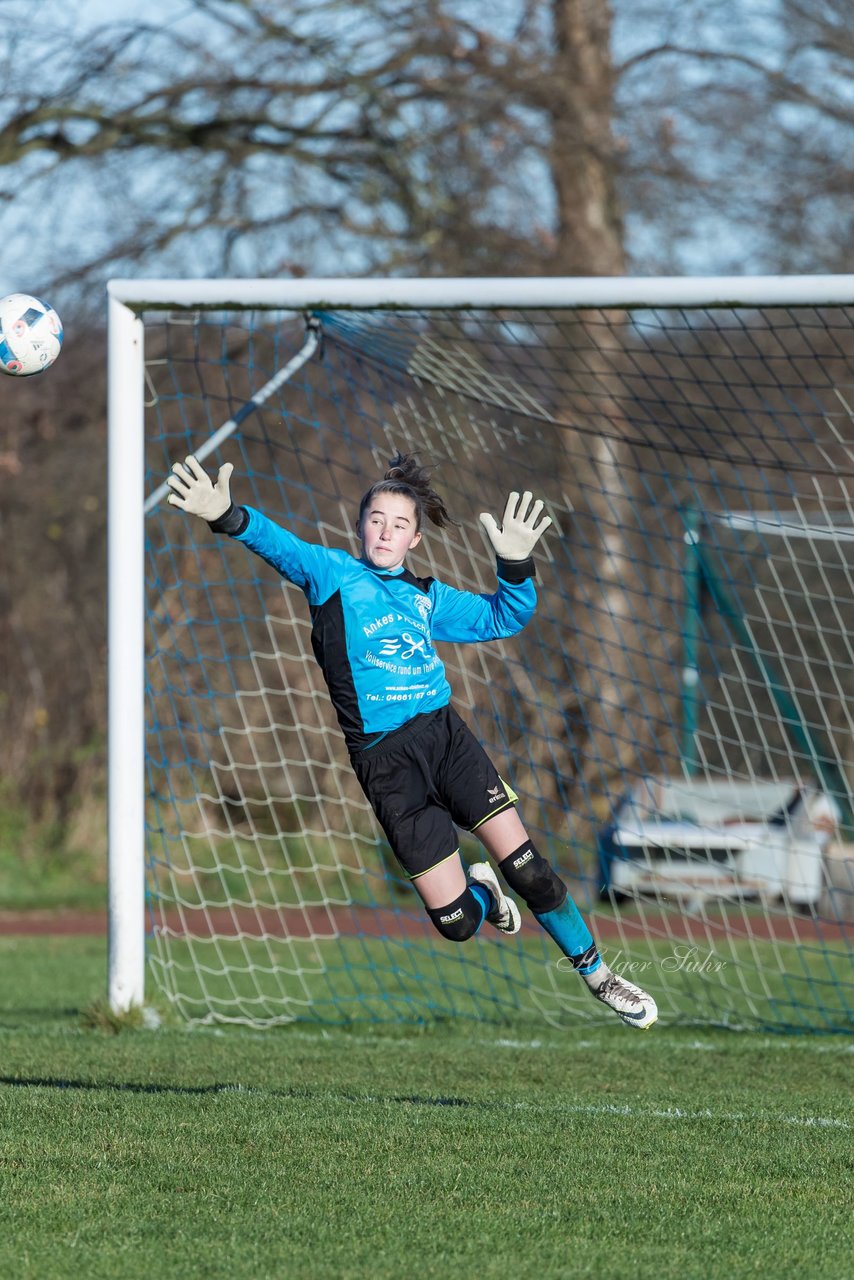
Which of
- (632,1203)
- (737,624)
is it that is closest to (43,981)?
(632,1203)

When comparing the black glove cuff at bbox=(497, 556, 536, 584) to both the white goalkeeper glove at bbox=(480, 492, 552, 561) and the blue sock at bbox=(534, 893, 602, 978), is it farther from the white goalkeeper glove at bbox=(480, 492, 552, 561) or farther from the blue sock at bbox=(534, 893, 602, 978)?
the blue sock at bbox=(534, 893, 602, 978)

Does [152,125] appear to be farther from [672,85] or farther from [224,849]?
[224,849]

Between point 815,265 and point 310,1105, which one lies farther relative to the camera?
point 815,265

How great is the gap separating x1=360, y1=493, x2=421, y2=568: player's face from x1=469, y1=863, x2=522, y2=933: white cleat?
1119 millimetres

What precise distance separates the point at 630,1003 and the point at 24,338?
3.17 m

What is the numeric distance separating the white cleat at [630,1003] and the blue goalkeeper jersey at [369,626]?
1106 mm

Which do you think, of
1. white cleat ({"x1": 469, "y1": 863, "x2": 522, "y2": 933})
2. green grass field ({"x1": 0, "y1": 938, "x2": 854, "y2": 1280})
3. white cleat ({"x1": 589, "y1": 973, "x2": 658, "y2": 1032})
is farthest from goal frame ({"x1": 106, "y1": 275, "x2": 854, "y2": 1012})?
white cleat ({"x1": 589, "y1": 973, "x2": 658, "y2": 1032})

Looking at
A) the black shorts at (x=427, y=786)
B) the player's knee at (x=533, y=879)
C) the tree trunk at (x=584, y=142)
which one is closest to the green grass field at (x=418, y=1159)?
the player's knee at (x=533, y=879)

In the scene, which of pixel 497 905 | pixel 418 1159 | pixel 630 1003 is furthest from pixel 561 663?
pixel 418 1159

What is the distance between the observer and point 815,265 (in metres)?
18.8

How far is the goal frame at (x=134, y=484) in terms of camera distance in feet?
22.2

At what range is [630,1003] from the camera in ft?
16.3

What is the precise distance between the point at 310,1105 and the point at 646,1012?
1.18 meters

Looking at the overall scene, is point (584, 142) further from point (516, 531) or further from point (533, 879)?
point (533, 879)
